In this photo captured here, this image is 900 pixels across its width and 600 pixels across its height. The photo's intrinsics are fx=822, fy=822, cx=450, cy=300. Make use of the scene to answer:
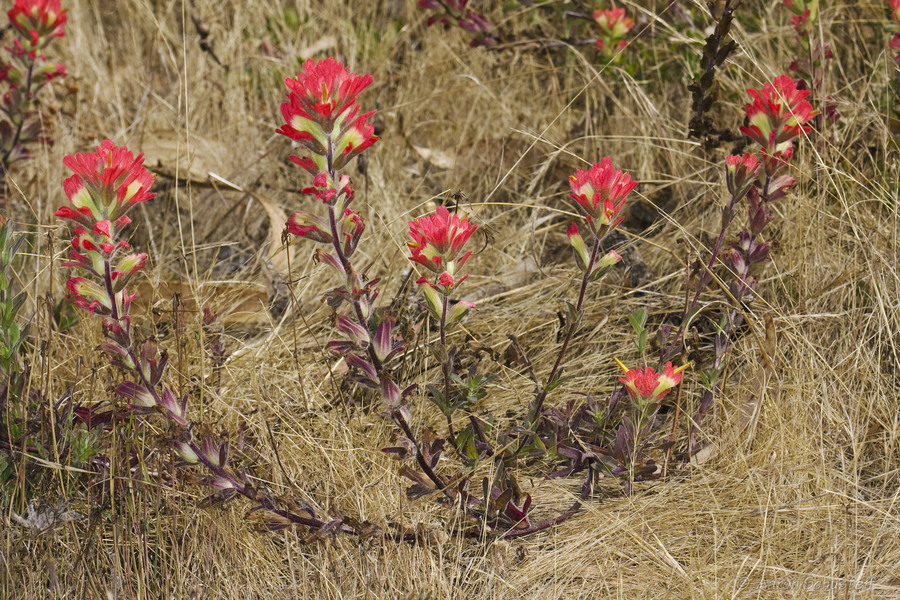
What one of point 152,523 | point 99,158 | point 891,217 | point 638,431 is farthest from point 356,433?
point 891,217

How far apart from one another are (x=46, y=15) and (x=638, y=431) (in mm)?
2235

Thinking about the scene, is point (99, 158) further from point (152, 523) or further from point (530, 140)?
point (530, 140)

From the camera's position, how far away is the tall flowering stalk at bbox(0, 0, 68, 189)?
258 cm

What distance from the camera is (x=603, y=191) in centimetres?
156

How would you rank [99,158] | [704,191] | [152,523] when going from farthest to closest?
[704,191]
[152,523]
[99,158]

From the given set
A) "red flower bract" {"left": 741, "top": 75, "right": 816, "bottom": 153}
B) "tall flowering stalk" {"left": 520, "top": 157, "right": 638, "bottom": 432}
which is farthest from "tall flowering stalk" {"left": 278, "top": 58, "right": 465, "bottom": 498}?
"red flower bract" {"left": 741, "top": 75, "right": 816, "bottom": 153}

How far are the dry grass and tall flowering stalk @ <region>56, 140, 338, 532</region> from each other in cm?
12

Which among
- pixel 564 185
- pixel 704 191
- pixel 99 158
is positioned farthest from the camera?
pixel 564 185

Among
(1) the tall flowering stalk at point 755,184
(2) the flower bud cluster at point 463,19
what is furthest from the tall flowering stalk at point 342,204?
(2) the flower bud cluster at point 463,19

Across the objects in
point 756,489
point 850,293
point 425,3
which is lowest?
point 756,489

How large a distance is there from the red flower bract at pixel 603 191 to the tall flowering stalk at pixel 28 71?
192 cm

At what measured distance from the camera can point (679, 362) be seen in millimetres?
1990

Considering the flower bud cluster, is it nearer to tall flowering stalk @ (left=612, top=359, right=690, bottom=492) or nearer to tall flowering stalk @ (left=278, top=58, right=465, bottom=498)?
tall flowering stalk @ (left=278, top=58, right=465, bottom=498)

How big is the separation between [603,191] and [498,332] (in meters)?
0.81
